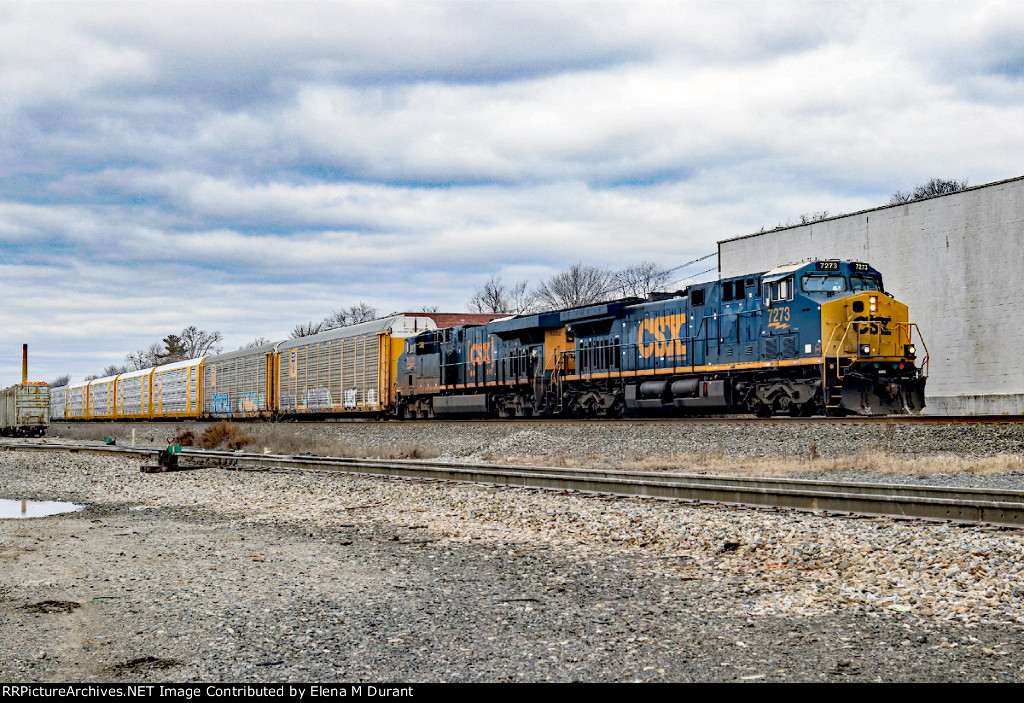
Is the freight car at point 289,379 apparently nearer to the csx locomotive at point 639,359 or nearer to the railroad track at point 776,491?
the csx locomotive at point 639,359

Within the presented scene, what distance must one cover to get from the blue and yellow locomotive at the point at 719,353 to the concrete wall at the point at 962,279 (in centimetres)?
661

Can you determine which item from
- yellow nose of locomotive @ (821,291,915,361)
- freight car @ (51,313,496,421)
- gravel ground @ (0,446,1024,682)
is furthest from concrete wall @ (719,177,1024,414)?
gravel ground @ (0,446,1024,682)

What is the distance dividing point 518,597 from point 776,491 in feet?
13.6

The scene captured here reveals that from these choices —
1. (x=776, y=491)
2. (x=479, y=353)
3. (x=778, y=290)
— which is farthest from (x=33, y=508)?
(x=479, y=353)

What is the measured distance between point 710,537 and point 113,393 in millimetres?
50468

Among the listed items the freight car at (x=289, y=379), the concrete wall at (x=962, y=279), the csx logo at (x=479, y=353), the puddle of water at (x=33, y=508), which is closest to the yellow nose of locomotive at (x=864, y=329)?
the concrete wall at (x=962, y=279)

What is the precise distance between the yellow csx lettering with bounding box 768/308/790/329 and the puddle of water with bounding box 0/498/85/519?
12.9 metres

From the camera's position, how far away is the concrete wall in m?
26.0

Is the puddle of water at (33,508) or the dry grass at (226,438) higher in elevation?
the dry grass at (226,438)

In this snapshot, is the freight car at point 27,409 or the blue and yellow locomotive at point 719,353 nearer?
the blue and yellow locomotive at point 719,353

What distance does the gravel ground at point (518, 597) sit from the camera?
4.44 meters

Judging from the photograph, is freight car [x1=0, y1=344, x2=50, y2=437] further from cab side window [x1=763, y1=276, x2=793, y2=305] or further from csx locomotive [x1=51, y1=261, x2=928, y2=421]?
cab side window [x1=763, y1=276, x2=793, y2=305]

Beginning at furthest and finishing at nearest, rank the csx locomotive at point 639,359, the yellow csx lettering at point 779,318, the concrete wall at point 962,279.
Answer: the concrete wall at point 962,279
the yellow csx lettering at point 779,318
the csx locomotive at point 639,359

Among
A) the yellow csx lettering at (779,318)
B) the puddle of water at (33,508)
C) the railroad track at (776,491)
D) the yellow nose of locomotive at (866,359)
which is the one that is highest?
the yellow csx lettering at (779,318)
